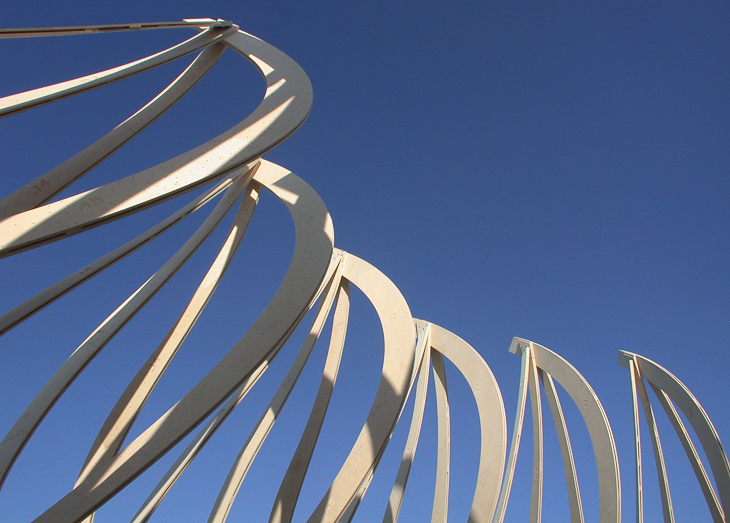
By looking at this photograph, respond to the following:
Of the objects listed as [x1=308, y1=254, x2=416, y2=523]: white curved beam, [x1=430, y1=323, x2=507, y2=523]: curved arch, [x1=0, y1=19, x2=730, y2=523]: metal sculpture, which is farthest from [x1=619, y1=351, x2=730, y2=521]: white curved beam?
[x1=308, y1=254, x2=416, y2=523]: white curved beam

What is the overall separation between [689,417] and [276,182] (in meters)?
14.8

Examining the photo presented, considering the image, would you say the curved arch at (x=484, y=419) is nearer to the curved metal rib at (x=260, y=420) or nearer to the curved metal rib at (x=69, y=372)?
the curved metal rib at (x=260, y=420)

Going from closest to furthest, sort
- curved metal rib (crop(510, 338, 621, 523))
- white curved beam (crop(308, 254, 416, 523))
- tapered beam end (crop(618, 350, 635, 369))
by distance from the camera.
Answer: white curved beam (crop(308, 254, 416, 523)) → curved metal rib (crop(510, 338, 621, 523)) → tapered beam end (crop(618, 350, 635, 369))

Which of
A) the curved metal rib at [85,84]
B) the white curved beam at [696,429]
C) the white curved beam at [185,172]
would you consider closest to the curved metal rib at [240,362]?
the white curved beam at [185,172]

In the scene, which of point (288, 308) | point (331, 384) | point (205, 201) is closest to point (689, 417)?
point (331, 384)

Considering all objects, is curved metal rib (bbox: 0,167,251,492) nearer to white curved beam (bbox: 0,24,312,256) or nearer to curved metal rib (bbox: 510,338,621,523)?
white curved beam (bbox: 0,24,312,256)

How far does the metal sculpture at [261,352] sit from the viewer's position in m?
7.93

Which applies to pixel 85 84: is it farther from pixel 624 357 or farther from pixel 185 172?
pixel 624 357

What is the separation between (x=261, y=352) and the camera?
29.2 ft

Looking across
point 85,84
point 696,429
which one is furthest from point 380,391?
point 696,429

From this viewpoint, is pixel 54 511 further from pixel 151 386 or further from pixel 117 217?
pixel 151 386

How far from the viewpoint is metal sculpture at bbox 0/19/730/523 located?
26.0ft

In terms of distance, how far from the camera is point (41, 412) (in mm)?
12805

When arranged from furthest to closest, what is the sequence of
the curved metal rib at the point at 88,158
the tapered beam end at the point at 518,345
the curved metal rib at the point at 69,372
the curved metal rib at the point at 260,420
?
the tapered beam end at the point at 518,345 → the curved metal rib at the point at 69,372 → the curved metal rib at the point at 260,420 → the curved metal rib at the point at 88,158
